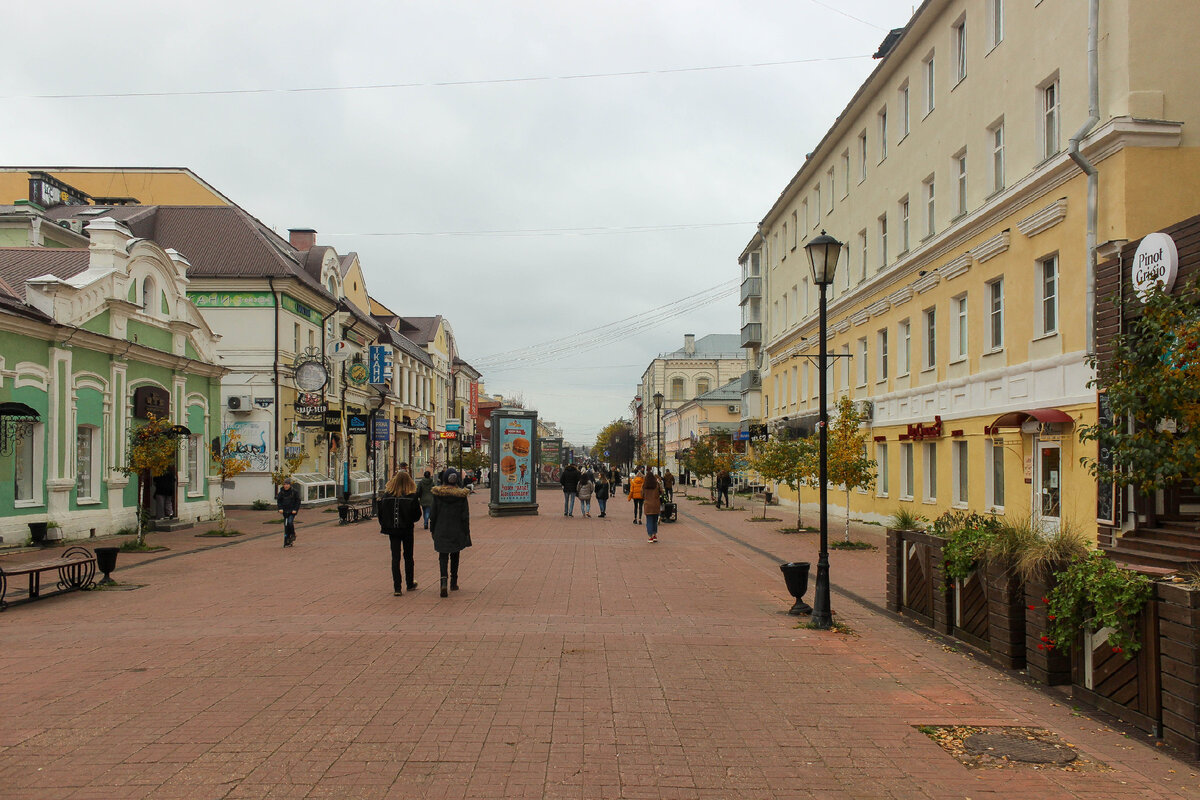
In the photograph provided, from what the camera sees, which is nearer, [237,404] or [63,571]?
[63,571]

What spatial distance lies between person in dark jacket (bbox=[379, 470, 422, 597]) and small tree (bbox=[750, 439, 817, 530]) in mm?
12634

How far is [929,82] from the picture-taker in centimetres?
2319

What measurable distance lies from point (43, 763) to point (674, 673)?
462 cm

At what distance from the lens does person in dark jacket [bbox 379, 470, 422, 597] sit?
40.3ft

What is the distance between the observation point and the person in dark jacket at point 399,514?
1229 centimetres

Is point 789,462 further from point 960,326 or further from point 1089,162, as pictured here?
point 1089,162

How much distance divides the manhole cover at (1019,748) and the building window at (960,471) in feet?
51.9

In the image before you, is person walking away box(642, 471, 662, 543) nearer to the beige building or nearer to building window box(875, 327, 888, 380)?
the beige building

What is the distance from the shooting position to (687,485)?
6869 centimetres

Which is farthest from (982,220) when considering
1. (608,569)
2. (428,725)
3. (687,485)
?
(687,485)

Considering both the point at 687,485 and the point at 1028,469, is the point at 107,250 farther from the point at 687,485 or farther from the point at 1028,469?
the point at 687,485

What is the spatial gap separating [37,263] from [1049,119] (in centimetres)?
2291

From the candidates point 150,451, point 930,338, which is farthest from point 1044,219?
point 150,451

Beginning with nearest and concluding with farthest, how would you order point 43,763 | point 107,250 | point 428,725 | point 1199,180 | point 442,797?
point 442,797 < point 43,763 < point 428,725 < point 1199,180 < point 107,250
